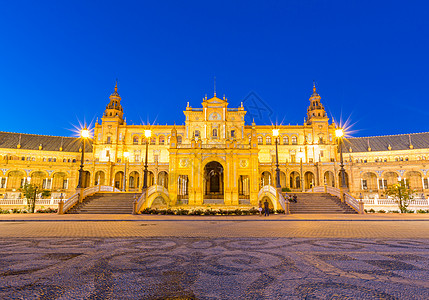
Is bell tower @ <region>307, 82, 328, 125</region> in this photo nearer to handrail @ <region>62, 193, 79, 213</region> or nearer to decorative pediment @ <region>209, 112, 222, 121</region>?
decorative pediment @ <region>209, 112, 222, 121</region>

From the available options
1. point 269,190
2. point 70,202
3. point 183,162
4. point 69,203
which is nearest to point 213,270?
point 69,203

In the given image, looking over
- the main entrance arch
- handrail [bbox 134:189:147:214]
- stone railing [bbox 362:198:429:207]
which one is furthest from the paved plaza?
the main entrance arch

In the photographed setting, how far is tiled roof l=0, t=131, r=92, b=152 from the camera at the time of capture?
65.4 meters

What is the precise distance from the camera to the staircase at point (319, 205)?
969 inches

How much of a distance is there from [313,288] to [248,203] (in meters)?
29.5

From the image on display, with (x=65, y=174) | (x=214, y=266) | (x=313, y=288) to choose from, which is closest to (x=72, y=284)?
(x=214, y=266)

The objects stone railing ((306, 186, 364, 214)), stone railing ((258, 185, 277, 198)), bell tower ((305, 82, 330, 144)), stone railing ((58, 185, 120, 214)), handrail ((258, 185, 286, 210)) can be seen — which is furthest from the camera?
bell tower ((305, 82, 330, 144))

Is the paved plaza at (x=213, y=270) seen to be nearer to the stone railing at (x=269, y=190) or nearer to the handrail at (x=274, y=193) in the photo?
the handrail at (x=274, y=193)

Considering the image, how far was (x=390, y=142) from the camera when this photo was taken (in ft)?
230

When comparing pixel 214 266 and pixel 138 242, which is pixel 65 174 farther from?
pixel 214 266

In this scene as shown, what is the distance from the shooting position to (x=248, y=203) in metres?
33.3

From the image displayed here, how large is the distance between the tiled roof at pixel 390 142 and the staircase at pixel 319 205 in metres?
50.2

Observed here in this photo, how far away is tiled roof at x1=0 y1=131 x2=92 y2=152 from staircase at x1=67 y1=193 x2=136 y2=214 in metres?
48.7

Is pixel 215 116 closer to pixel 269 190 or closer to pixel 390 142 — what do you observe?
pixel 269 190
